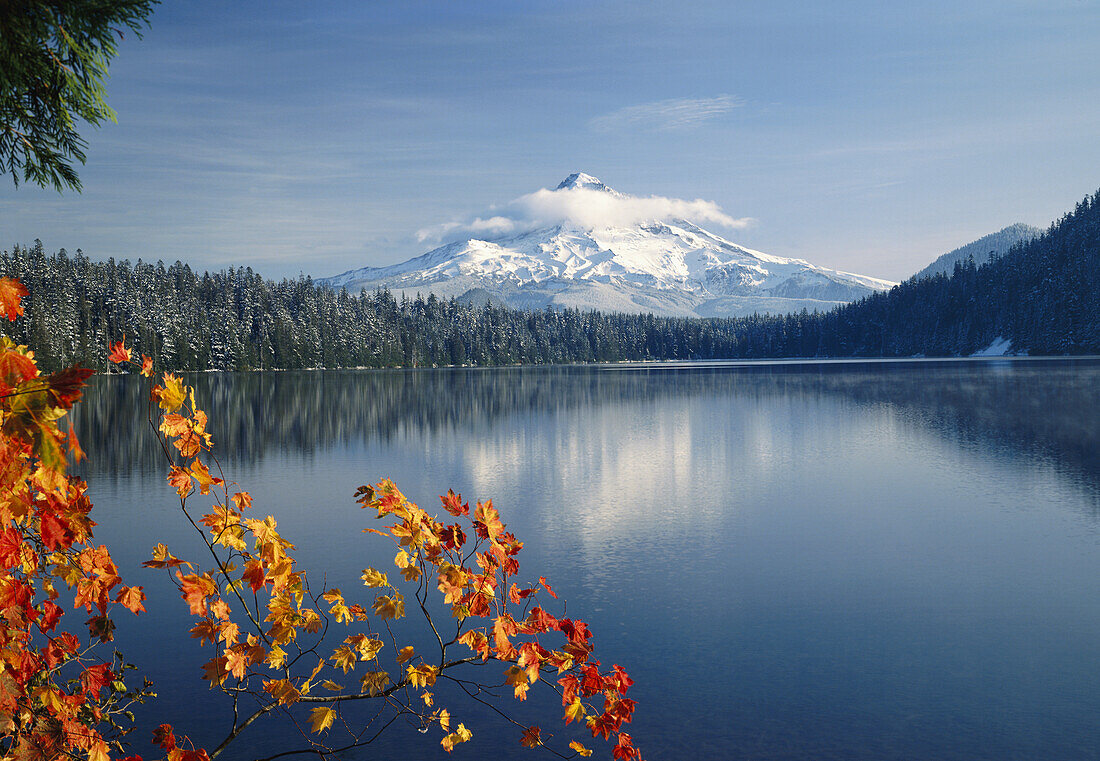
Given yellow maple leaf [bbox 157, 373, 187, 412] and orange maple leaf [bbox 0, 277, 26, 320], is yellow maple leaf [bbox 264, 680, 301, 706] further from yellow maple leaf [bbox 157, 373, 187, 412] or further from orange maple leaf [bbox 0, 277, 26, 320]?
orange maple leaf [bbox 0, 277, 26, 320]

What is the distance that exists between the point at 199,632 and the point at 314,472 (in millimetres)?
21645

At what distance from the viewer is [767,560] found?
15.0m

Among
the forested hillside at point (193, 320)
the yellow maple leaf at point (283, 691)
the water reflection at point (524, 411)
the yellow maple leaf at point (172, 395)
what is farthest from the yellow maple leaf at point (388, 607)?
the forested hillside at point (193, 320)

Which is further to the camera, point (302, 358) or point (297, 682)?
point (302, 358)

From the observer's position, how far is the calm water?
865 centimetres

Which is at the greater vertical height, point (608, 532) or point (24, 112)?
point (24, 112)

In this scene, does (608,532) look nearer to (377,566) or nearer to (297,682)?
(377,566)

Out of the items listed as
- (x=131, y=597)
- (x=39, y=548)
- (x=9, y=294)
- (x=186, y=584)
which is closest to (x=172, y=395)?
(x=9, y=294)

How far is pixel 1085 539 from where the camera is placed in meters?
15.9

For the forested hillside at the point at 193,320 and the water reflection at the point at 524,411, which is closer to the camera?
the water reflection at the point at 524,411

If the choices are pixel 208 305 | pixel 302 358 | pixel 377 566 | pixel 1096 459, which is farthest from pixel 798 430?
pixel 208 305

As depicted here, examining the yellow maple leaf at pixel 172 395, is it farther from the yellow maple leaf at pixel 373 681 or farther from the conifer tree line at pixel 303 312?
the conifer tree line at pixel 303 312

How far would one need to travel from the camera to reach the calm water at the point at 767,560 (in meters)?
8.65

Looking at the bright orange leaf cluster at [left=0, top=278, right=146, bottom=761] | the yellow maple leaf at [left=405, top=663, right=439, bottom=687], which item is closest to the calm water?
the yellow maple leaf at [left=405, top=663, right=439, bottom=687]
